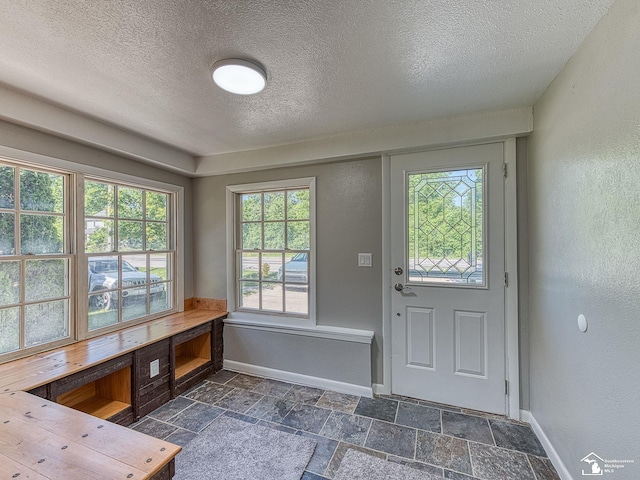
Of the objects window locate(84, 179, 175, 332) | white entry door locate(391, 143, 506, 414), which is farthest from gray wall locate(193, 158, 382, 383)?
window locate(84, 179, 175, 332)

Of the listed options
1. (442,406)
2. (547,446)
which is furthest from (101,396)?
(547,446)

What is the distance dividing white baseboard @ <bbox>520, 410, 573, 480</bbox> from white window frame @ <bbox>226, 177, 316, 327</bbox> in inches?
71.0

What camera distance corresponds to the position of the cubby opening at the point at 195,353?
9.39ft

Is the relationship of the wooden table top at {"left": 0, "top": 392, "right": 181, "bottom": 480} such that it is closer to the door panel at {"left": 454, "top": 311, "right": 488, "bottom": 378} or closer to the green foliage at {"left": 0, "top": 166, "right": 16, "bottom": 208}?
the green foliage at {"left": 0, "top": 166, "right": 16, "bottom": 208}

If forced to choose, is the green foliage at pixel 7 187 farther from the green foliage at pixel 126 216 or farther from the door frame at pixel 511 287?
the door frame at pixel 511 287

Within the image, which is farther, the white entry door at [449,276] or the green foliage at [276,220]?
the green foliage at [276,220]

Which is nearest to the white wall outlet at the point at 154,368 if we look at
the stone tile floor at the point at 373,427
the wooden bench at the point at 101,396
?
the wooden bench at the point at 101,396

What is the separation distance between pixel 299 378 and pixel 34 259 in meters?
2.34

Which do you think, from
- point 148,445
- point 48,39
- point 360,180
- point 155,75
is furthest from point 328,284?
point 48,39

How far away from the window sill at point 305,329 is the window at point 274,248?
106mm

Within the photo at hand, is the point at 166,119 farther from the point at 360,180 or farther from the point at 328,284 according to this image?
the point at 328,284

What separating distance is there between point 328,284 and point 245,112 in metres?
1.66

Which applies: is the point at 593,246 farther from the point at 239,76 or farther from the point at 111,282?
the point at 111,282

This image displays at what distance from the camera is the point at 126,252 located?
268cm
